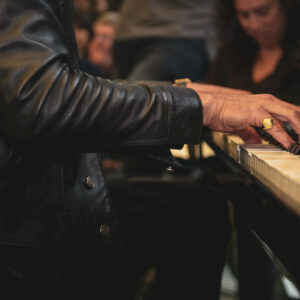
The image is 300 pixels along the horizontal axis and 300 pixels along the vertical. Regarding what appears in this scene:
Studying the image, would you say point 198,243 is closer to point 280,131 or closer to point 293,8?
point 280,131

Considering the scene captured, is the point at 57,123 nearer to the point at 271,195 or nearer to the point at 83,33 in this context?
the point at 271,195

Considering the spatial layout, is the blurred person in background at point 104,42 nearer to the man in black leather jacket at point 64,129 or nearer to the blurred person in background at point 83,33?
the blurred person in background at point 83,33

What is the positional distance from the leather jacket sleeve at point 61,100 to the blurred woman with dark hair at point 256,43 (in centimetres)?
93

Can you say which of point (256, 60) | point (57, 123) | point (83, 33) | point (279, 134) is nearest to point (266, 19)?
point (256, 60)

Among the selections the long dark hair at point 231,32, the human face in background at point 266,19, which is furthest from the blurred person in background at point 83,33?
the human face in background at point 266,19

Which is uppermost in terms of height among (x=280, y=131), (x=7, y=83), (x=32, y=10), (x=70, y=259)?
(x=32, y=10)

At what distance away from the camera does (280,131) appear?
839 mm

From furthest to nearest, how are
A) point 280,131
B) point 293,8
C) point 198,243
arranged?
point 293,8 → point 198,243 → point 280,131

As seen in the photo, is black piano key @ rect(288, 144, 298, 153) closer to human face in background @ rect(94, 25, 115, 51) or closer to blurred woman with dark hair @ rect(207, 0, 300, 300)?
blurred woman with dark hair @ rect(207, 0, 300, 300)

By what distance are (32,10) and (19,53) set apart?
8 centimetres

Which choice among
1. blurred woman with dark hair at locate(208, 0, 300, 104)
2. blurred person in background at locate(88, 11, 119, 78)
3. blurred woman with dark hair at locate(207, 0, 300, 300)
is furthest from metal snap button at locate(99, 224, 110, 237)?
blurred person in background at locate(88, 11, 119, 78)

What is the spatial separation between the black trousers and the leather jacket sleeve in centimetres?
26

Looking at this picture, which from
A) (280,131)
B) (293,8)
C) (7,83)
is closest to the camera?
(7,83)

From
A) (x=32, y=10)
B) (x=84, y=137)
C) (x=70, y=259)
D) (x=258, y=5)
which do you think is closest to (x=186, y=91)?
(x=84, y=137)
